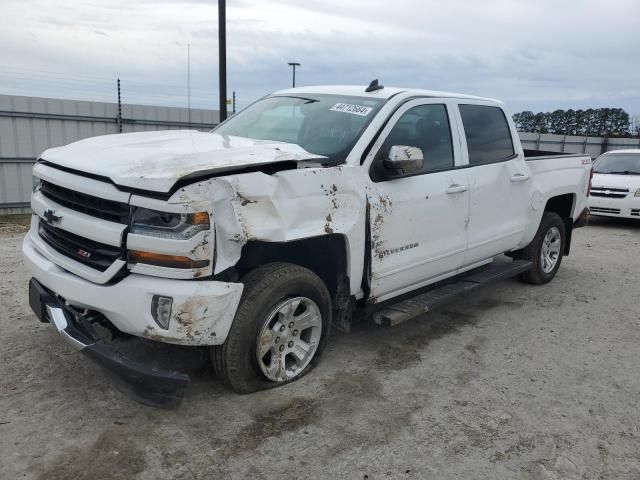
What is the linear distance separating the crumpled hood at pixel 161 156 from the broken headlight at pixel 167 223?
16cm

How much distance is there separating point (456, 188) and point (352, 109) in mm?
1048

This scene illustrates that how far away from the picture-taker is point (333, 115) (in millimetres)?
4215

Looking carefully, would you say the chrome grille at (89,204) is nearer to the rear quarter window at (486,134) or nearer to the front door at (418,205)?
the front door at (418,205)

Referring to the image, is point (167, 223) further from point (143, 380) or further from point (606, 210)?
point (606, 210)

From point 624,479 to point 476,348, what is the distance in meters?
1.69

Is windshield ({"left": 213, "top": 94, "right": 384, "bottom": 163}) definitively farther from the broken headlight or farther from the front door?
the broken headlight

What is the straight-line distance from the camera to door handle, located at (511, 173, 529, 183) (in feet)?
17.1

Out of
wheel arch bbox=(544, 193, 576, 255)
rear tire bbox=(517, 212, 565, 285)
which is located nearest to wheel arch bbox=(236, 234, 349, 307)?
rear tire bbox=(517, 212, 565, 285)

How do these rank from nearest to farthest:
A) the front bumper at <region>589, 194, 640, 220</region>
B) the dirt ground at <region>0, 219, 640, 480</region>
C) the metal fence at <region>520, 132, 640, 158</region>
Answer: the dirt ground at <region>0, 219, 640, 480</region> → the front bumper at <region>589, 194, 640, 220</region> → the metal fence at <region>520, 132, 640, 158</region>

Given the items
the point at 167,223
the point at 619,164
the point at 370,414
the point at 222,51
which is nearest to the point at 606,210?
the point at 619,164

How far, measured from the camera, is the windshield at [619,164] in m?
10.8

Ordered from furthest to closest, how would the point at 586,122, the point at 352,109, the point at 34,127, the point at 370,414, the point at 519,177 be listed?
the point at 586,122, the point at 34,127, the point at 519,177, the point at 352,109, the point at 370,414

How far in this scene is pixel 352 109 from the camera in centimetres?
420

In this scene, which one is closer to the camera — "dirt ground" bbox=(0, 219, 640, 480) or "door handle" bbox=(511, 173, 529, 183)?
"dirt ground" bbox=(0, 219, 640, 480)
